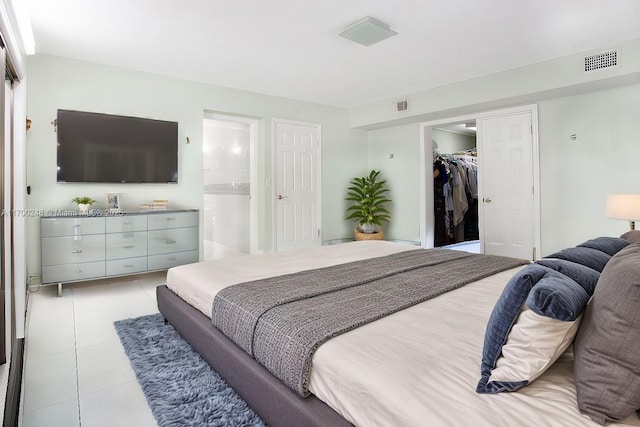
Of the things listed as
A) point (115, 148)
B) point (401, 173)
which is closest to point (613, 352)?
point (115, 148)

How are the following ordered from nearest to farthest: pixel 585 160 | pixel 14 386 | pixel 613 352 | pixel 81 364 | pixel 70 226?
1. pixel 613 352
2. pixel 14 386
3. pixel 81 364
4. pixel 70 226
5. pixel 585 160

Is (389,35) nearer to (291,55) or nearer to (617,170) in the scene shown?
(291,55)

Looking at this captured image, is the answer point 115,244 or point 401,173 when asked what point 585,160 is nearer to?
point 401,173

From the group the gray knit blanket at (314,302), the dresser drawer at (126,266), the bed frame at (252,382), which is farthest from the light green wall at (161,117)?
the gray knit blanket at (314,302)

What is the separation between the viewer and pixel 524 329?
0.98 m

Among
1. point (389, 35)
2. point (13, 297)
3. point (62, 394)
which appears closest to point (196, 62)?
point (389, 35)

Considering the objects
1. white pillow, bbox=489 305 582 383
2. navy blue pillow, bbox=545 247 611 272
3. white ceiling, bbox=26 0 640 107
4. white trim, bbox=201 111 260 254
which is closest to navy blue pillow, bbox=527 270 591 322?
white pillow, bbox=489 305 582 383

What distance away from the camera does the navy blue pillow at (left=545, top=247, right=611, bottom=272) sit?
4.54ft

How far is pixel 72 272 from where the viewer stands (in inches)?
141

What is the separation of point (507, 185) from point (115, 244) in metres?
4.86

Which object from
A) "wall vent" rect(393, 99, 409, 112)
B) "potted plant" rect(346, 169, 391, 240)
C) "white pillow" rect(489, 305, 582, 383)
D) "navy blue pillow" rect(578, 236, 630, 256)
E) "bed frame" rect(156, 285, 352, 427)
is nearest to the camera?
"white pillow" rect(489, 305, 582, 383)

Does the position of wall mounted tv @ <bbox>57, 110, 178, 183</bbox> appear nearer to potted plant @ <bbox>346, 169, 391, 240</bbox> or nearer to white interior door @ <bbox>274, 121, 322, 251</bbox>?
white interior door @ <bbox>274, 121, 322, 251</bbox>

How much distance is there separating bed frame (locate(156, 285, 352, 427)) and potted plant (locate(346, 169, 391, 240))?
4.30 m

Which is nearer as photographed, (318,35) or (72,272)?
(318,35)
